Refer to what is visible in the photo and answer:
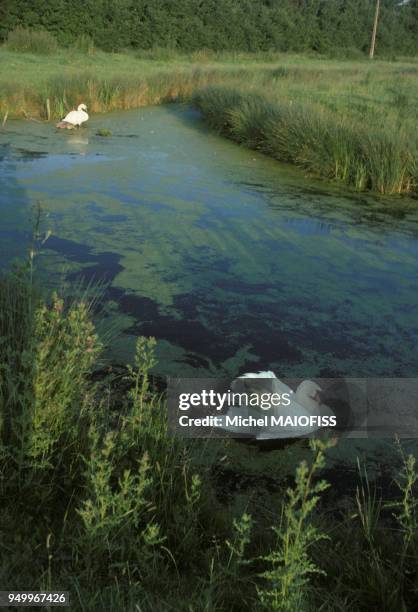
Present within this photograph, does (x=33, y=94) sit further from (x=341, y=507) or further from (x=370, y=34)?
(x=370, y=34)

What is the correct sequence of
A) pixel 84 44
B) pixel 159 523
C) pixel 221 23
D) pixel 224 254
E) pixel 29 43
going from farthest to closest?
pixel 221 23 < pixel 84 44 < pixel 29 43 < pixel 224 254 < pixel 159 523

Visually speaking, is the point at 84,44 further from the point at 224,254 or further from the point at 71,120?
the point at 224,254

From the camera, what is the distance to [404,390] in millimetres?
2467

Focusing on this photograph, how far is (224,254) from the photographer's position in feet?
12.4

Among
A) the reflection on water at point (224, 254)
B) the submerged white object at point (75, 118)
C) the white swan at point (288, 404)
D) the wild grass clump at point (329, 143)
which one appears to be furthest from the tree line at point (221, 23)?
the white swan at point (288, 404)

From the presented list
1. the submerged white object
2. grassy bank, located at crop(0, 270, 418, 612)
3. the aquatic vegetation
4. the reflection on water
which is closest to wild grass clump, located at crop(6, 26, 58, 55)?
the submerged white object

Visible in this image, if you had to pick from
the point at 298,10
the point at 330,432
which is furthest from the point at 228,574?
the point at 298,10

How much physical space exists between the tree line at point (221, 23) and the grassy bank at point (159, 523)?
14781 mm

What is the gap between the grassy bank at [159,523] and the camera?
1322 millimetres

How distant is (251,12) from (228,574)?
2424 cm

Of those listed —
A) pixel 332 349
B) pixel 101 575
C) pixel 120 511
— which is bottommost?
pixel 332 349

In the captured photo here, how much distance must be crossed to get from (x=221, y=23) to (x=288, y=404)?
68.8 feet

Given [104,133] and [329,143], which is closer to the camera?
[329,143]

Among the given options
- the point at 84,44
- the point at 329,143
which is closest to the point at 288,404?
the point at 329,143
